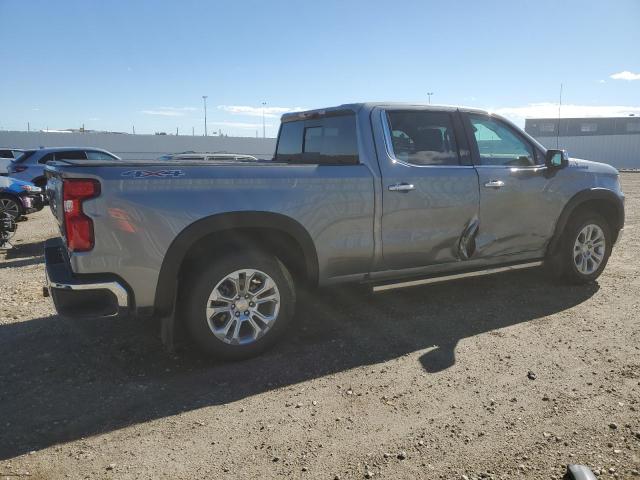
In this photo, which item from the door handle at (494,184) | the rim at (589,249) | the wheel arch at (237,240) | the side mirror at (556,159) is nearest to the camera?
the wheel arch at (237,240)

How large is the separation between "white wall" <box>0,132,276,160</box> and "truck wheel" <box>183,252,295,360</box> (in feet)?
93.9

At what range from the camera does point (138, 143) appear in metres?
37.9

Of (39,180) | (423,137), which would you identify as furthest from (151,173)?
(39,180)

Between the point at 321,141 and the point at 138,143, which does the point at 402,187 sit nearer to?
the point at 321,141

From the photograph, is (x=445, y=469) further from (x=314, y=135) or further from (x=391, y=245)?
(x=314, y=135)

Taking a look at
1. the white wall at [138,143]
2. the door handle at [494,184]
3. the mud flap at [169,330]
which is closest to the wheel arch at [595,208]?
the door handle at [494,184]

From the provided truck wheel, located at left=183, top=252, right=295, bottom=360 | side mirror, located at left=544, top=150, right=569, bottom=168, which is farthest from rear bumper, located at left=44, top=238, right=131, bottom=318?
side mirror, located at left=544, top=150, right=569, bottom=168

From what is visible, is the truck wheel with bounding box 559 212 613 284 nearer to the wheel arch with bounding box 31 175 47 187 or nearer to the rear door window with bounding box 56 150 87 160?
the rear door window with bounding box 56 150 87 160

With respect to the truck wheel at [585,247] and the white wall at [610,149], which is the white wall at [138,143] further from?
the truck wheel at [585,247]

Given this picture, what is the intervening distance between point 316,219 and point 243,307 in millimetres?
870

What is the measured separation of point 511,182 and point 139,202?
3474mm

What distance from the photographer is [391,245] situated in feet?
14.5

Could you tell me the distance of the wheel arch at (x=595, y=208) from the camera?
5457 mm

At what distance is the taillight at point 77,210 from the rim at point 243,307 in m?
0.93
